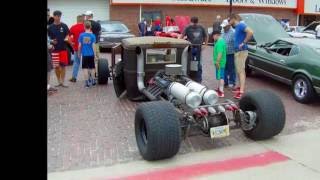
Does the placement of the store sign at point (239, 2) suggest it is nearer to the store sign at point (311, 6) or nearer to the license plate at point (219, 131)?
the store sign at point (311, 6)

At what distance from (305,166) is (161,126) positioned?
1857 mm

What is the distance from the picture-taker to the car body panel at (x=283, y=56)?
8.53 meters

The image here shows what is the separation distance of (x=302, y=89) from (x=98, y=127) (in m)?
4.52

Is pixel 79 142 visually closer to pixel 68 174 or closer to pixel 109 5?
pixel 68 174

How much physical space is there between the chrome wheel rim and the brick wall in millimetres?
19283

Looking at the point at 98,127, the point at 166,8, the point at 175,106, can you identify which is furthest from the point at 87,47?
the point at 166,8

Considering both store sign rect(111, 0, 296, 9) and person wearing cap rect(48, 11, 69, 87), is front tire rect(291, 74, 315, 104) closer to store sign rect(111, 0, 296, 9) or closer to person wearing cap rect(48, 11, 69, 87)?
person wearing cap rect(48, 11, 69, 87)

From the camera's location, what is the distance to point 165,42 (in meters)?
7.60

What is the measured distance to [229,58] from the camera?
9.42m

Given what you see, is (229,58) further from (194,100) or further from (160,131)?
(160,131)

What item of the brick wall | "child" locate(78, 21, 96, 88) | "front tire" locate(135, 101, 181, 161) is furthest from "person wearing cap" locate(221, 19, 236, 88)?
the brick wall

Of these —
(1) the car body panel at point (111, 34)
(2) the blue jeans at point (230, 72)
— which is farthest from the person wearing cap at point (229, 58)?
(1) the car body panel at point (111, 34)

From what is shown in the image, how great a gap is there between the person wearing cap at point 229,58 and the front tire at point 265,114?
3.49 m
